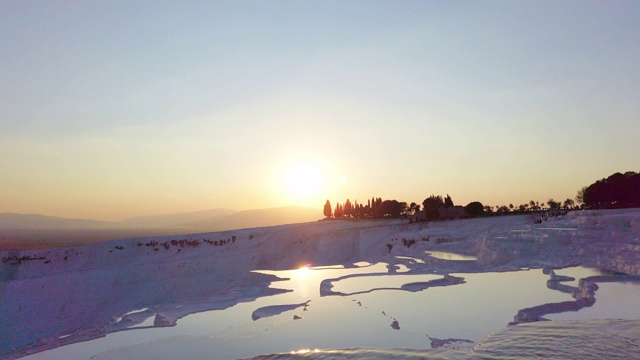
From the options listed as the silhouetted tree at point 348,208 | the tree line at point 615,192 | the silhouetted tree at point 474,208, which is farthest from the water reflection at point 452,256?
the silhouetted tree at point 348,208

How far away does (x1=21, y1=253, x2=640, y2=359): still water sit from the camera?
968cm

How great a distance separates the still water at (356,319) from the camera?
968 centimetres

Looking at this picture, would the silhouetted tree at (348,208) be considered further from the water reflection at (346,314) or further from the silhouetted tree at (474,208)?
the water reflection at (346,314)

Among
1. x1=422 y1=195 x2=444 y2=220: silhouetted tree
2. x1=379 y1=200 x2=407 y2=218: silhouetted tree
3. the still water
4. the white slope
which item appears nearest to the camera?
the still water

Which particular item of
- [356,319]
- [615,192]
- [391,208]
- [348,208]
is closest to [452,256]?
[356,319]

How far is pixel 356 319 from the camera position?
11.6 meters

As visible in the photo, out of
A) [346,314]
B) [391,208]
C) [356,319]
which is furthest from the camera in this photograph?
[391,208]

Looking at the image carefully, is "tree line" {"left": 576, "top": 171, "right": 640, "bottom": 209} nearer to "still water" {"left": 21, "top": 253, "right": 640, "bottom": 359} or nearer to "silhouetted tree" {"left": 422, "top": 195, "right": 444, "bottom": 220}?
"silhouetted tree" {"left": 422, "top": 195, "right": 444, "bottom": 220}

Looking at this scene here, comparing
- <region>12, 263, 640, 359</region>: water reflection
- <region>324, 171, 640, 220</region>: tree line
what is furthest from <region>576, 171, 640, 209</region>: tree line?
<region>12, 263, 640, 359</region>: water reflection

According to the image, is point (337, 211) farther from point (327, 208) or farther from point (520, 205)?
point (520, 205)

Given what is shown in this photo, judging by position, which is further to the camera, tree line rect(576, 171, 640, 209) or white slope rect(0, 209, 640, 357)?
tree line rect(576, 171, 640, 209)

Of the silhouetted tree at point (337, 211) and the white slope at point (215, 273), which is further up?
the silhouetted tree at point (337, 211)

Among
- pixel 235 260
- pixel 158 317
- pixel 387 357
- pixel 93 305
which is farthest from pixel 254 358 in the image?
pixel 235 260

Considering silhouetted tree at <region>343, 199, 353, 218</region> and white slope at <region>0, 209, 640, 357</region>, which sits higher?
silhouetted tree at <region>343, 199, 353, 218</region>
